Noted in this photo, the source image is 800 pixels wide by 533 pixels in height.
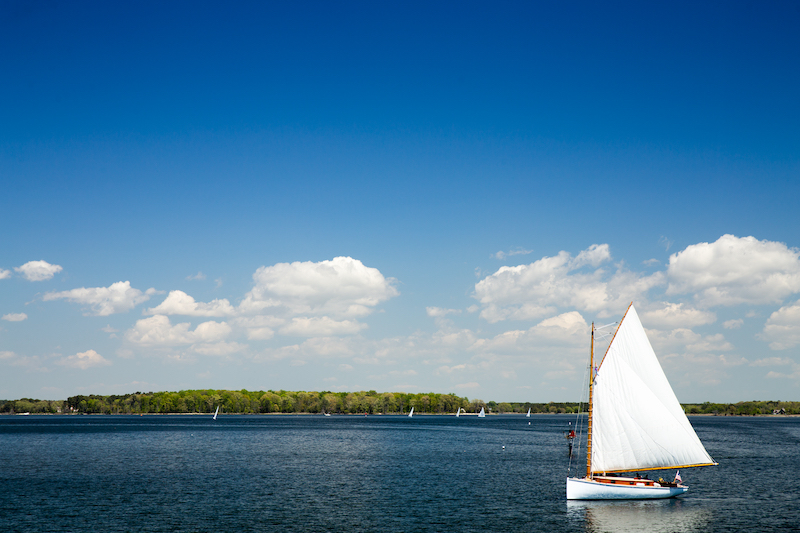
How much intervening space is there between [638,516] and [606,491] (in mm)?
4772

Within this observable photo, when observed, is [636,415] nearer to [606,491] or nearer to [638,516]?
[606,491]

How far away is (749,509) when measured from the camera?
58750 mm

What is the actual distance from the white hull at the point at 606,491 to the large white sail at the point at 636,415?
1658mm

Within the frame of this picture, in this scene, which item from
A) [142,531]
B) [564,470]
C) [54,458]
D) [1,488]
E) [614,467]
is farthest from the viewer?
[54,458]

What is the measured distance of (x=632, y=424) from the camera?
6044 centimetres

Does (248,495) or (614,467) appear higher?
(614,467)

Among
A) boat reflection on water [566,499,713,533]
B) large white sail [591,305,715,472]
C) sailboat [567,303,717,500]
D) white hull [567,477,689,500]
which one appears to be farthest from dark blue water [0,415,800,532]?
large white sail [591,305,715,472]

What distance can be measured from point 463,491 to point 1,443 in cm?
12714

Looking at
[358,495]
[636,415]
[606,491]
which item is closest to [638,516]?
[606,491]

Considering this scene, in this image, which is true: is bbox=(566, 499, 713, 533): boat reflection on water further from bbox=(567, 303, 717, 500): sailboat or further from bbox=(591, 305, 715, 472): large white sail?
bbox=(591, 305, 715, 472): large white sail

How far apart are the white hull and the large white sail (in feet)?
5.44

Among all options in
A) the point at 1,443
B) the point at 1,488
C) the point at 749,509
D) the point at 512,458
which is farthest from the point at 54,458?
the point at 749,509

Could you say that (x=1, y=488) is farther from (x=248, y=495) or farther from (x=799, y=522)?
(x=799, y=522)

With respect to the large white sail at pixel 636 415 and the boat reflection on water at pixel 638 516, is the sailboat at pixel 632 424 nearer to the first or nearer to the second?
the large white sail at pixel 636 415
